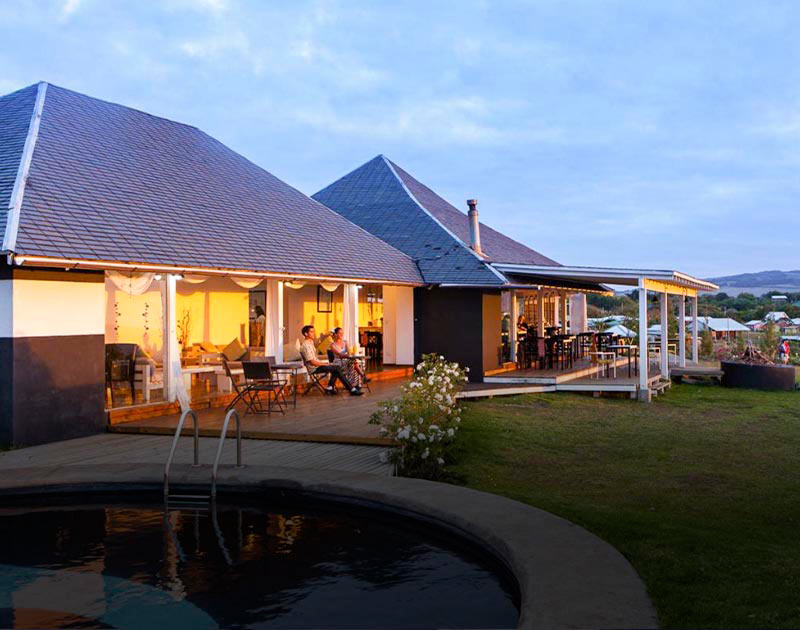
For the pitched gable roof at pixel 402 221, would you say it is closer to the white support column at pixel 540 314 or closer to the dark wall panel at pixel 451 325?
the dark wall panel at pixel 451 325

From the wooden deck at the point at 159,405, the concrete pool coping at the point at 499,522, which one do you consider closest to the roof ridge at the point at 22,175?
the concrete pool coping at the point at 499,522

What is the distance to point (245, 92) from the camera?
30.9m

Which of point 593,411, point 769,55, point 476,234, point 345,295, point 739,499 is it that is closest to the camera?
point 739,499

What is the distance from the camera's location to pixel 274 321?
15117 mm

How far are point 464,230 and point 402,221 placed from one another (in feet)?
6.27

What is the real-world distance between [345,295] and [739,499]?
35.5 ft

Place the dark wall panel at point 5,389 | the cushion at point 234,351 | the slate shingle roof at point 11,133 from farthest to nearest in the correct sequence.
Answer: the cushion at point 234,351 < the slate shingle roof at point 11,133 < the dark wall panel at point 5,389

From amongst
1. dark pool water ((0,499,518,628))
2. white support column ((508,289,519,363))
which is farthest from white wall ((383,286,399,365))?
dark pool water ((0,499,518,628))

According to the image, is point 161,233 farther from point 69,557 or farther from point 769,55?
point 769,55

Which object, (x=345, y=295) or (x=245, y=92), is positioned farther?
(x=245, y=92)

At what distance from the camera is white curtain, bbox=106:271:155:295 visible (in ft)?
39.4

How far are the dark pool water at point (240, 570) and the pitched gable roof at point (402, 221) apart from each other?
11.5 m

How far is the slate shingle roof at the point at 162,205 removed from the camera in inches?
432

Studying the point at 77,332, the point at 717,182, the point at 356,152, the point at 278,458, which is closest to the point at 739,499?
the point at 278,458
